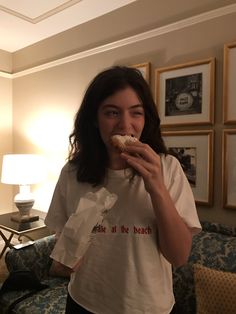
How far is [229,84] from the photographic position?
1716mm

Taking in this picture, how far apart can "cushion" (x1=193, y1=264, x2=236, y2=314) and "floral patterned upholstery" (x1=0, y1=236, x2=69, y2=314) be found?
0.77m

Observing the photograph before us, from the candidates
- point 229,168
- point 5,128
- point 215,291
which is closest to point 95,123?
point 215,291

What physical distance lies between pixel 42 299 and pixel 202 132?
1457 millimetres

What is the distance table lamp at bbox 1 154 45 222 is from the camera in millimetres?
2637

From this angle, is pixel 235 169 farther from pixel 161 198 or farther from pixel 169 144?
pixel 161 198

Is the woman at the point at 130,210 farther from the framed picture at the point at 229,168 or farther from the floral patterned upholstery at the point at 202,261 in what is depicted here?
the framed picture at the point at 229,168

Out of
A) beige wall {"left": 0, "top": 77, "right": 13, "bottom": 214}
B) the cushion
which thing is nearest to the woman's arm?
the cushion

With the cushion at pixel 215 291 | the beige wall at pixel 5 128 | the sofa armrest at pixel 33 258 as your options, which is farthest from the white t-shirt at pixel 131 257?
the beige wall at pixel 5 128

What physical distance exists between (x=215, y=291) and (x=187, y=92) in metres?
1.24

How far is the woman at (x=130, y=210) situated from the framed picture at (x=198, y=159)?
3.43ft

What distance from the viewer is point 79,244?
67 cm

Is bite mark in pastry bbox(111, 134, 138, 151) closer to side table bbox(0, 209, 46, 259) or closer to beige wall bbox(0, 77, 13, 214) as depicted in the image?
side table bbox(0, 209, 46, 259)

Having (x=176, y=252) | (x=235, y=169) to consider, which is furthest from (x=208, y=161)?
(x=176, y=252)

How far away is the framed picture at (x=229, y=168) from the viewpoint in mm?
1711
